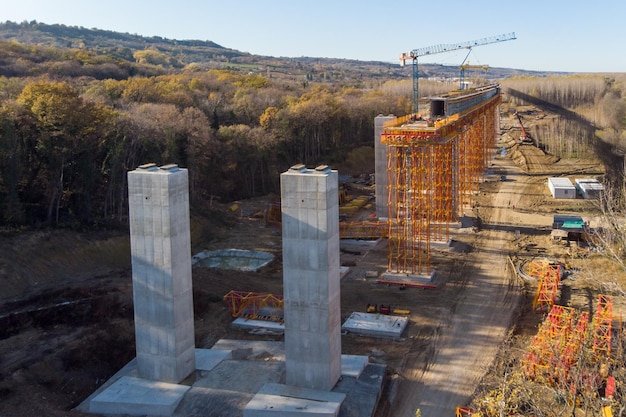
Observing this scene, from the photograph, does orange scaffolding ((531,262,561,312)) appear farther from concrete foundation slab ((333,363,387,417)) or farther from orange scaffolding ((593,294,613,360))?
concrete foundation slab ((333,363,387,417))

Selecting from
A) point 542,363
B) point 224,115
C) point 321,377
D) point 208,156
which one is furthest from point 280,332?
point 224,115

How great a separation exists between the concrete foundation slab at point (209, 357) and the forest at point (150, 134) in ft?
53.2

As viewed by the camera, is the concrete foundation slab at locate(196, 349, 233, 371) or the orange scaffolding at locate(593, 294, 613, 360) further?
the concrete foundation slab at locate(196, 349, 233, 371)

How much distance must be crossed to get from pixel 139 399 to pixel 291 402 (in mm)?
4500

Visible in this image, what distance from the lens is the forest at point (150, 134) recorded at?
33.2m

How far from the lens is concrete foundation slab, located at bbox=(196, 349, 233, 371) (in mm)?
20375

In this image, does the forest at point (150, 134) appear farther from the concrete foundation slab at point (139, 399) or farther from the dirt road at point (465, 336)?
the dirt road at point (465, 336)

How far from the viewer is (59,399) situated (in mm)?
19172

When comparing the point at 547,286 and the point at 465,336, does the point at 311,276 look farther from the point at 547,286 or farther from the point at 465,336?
the point at 547,286

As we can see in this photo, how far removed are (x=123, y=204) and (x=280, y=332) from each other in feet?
62.7

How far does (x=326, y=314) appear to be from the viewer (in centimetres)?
1828

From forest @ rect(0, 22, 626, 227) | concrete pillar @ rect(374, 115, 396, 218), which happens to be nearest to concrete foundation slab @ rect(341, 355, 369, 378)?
forest @ rect(0, 22, 626, 227)

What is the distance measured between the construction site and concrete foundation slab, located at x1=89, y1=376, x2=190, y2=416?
0.15 feet

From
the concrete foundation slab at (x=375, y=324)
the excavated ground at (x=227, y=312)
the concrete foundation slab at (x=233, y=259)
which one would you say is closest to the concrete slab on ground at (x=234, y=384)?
the excavated ground at (x=227, y=312)
